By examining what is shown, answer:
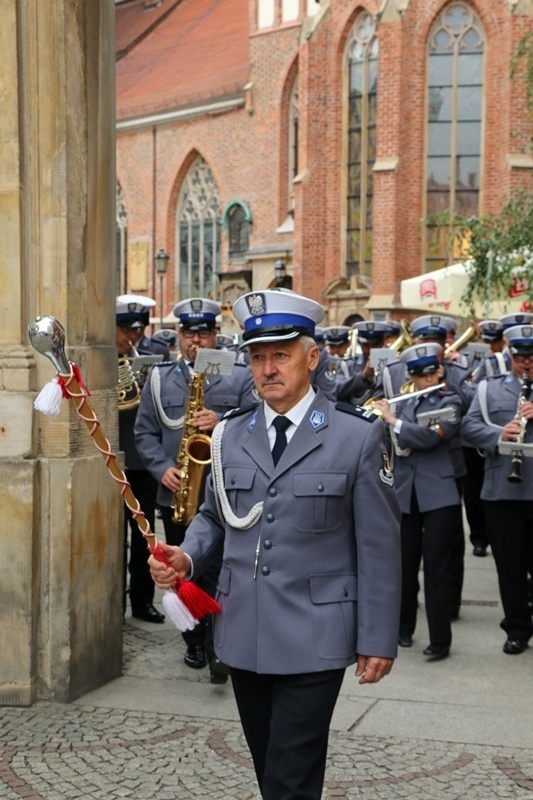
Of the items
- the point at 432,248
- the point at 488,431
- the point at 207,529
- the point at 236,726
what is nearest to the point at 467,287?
the point at 488,431

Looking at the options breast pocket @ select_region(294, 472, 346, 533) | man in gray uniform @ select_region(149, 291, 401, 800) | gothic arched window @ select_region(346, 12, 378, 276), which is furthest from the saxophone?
gothic arched window @ select_region(346, 12, 378, 276)

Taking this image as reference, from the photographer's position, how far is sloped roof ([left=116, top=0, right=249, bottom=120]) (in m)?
43.1

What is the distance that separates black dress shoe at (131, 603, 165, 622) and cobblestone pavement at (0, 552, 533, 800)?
1.51 metres

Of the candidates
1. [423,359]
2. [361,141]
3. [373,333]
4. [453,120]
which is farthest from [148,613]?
[361,141]

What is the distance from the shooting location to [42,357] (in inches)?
252

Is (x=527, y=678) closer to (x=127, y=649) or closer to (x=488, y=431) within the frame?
(x=488, y=431)

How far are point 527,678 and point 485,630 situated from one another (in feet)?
4.38

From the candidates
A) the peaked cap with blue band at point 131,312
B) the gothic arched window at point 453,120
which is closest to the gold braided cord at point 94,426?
the peaked cap with blue band at point 131,312

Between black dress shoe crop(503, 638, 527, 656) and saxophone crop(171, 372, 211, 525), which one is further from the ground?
saxophone crop(171, 372, 211, 525)

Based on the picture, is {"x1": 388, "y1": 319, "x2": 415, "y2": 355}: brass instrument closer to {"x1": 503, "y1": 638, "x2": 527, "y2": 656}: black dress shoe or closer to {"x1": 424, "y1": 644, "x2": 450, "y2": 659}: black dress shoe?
{"x1": 503, "y1": 638, "x2": 527, "y2": 656}: black dress shoe

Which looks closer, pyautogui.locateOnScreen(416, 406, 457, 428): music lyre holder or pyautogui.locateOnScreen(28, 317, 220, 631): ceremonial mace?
pyautogui.locateOnScreen(28, 317, 220, 631): ceremonial mace

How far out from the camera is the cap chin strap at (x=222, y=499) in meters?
3.97

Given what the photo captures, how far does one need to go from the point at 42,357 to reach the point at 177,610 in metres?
2.78

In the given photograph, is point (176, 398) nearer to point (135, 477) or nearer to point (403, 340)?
point (135, 477)
